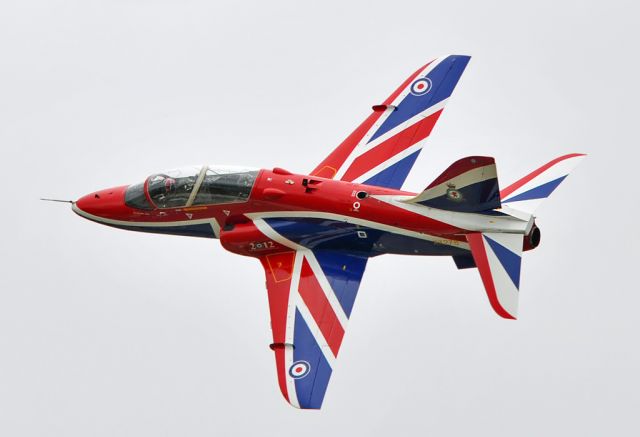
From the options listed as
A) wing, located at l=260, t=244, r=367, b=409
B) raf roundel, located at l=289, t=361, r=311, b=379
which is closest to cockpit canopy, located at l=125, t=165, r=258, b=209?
wing, located at l=260, t=244, r=367, b=409

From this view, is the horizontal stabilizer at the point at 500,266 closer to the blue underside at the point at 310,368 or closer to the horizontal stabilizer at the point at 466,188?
the horizontal stabilizer at the point at 466,188

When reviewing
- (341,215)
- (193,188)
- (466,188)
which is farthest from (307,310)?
(466,188)

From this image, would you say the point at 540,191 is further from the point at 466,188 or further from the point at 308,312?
the point at 308,312

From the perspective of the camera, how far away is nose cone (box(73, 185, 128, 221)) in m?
37.6

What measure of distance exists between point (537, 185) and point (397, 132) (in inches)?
159

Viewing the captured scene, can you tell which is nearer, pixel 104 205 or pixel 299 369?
pixel 299 369

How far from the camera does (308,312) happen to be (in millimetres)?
34719

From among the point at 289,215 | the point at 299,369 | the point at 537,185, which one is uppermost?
the point at 537,185

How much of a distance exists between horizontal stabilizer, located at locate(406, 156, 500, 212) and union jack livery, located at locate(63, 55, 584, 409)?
0.03 m

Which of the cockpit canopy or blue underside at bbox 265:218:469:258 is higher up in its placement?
the cockpit canopy

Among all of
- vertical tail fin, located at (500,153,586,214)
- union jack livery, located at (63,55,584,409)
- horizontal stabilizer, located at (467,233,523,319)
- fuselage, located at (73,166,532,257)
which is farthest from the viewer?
fuselage, located at (73,166,532,257)

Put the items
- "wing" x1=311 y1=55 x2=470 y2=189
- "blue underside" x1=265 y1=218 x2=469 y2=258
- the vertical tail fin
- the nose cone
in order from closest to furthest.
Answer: the vertical tail fin → "blue underside" x1=265 y1=218 x2=469 y2=258 → "wing" x1=311 y1=55 x2=470 y2=189 → the nose cone

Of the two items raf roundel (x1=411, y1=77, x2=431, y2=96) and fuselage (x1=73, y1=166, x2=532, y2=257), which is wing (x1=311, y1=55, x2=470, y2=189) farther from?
fuselage (x1=73, y1=166, x2=532, y2=257)

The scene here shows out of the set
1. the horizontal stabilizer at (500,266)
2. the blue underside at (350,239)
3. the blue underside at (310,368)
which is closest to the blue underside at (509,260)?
the horizontal stabilizer at (500,266)
